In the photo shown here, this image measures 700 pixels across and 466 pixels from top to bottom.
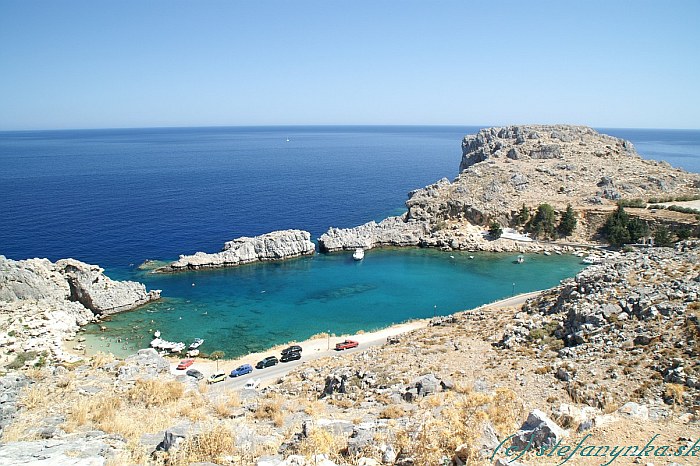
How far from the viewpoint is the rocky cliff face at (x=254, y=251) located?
6181cm

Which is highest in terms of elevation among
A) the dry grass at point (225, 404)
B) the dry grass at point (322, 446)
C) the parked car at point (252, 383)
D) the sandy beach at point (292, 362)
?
the dry grass at point (322, 446)

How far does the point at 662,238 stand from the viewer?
60875 mm

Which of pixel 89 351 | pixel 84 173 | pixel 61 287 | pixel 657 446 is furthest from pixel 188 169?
pixel 657 446

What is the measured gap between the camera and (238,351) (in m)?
39.1

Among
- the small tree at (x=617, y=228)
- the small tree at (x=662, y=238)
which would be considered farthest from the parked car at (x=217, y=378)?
the small tree at (x=617, y=228)

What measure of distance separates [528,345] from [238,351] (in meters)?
23.8

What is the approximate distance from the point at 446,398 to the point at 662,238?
5619 centimetres

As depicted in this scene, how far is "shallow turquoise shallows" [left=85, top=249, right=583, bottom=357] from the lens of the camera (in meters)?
43.0

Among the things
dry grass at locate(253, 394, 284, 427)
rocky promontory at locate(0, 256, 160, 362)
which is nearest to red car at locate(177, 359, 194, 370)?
rocky promontory at locate(0, 256, 160, 362)

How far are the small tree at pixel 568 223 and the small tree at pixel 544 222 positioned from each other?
1.45 metres

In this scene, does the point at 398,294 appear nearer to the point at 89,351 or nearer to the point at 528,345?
the point at 528,345

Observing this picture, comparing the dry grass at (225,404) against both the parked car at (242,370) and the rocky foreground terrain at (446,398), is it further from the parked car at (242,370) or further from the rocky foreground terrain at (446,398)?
A: the parked car at (242,370)

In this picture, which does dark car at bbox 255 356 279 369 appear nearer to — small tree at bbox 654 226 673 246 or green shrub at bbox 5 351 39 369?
green shrub at bbox 5 351 39 369

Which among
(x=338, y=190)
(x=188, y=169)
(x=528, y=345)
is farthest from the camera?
(x=188, y=169)
